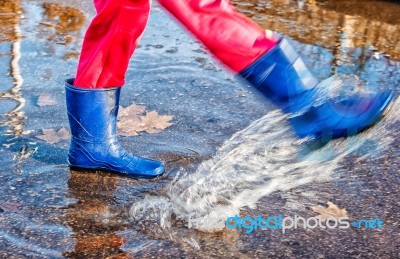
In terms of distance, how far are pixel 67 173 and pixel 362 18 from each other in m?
3.53

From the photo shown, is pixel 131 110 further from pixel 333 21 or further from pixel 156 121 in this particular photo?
pixel 333 21

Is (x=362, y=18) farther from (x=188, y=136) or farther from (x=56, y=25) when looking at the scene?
(x=188, y=136)

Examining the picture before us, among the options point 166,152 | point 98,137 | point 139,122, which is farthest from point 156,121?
point 98,137

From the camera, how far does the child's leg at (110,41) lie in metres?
2.39

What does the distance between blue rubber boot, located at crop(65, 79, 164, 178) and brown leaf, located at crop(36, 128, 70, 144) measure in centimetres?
34

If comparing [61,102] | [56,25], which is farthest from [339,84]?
[56,25]

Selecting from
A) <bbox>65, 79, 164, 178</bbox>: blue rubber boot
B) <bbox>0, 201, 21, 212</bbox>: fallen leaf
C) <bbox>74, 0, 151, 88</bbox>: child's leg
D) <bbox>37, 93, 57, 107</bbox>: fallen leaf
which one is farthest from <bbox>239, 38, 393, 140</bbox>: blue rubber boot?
<bbox>37, 93, 57, 107</bbox>: fallen leaf

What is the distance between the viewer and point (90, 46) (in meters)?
2.56

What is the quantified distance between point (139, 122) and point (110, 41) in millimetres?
878

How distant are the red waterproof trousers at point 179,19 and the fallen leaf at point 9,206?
1.70 ft

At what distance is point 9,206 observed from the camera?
8.13ft

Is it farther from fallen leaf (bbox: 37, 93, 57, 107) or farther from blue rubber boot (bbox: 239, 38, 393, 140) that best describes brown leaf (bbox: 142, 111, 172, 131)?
blue rubber boot (bbox: 239, 38, 393, 140)

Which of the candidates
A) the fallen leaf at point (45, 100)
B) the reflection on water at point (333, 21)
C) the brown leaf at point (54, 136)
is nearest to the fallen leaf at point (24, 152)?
the brown leaf at point (54, 136)

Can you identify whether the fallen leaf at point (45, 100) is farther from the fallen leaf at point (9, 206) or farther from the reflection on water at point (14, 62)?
the fallen leaf at point (9, 206)
